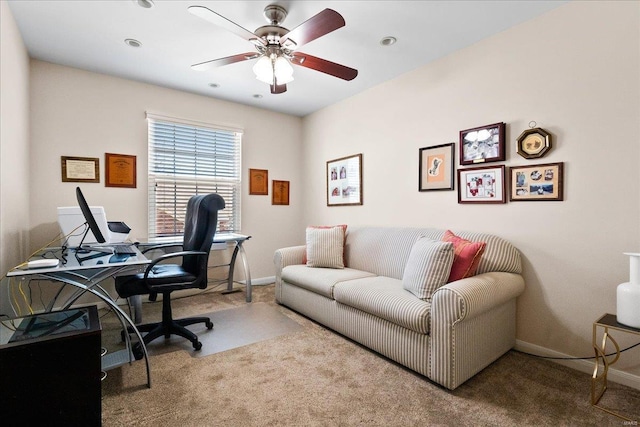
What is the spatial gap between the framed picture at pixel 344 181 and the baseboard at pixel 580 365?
214cm

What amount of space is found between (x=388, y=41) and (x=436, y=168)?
1213 millimetres

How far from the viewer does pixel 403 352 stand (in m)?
2.07

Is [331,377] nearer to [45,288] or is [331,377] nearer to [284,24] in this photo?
[284,24]

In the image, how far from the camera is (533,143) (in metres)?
2.28

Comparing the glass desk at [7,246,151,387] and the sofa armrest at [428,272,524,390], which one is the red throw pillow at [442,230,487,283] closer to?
the sofa armrest at [428,272,524,390]

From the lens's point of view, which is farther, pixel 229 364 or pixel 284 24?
pixel 284 24

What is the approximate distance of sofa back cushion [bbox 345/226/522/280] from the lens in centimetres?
234

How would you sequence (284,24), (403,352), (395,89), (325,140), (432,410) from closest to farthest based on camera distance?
(432,410), (403,352), (284,24), (395,89), (325,140)

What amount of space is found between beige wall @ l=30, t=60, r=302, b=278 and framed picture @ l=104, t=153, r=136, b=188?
0.05m

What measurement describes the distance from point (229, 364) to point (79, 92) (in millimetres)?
3155

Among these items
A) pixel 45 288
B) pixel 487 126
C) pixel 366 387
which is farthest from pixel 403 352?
pixel 45 288

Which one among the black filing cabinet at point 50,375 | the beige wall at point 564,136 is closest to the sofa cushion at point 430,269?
the beige wall at point 564,136

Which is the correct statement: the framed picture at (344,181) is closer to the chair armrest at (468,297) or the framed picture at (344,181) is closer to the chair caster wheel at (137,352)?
the chair armrest at (468,297)

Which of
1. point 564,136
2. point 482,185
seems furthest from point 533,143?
point 482,185
